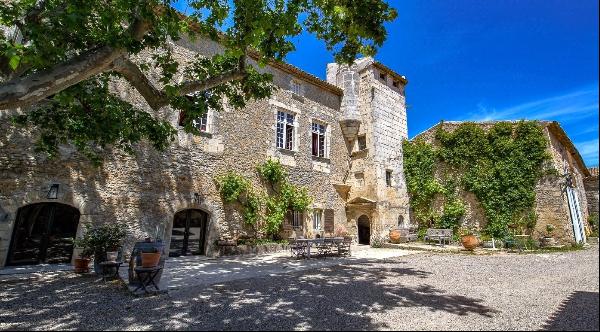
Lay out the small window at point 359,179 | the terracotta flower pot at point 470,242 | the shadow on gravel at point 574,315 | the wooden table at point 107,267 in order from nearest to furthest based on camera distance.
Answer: the shadow on gravel at point 574,315
the wooden table at point 107,267
the terracotta flower pot at point 470,242
the small window at point 359,179

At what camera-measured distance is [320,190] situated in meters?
15.0

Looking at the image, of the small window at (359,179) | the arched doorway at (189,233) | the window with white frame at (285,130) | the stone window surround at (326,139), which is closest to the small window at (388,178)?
the small window at (359,179)

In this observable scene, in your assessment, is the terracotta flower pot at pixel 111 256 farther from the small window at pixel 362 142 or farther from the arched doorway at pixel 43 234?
the small window at pixel 362 142

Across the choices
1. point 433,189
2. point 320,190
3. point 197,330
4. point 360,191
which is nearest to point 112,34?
point 197,330

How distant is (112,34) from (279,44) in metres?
3.02

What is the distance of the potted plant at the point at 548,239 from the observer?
1298 centimetres

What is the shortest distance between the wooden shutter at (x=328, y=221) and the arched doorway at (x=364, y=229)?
193 centimetres

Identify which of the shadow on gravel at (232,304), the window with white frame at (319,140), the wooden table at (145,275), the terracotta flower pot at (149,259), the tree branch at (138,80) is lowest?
the shadow on gravel at (232,304)

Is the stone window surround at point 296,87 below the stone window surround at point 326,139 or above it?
above

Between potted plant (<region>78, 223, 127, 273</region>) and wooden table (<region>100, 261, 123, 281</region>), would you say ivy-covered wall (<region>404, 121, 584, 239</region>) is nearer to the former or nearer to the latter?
potted plant (<region>78, 223, 127, 273</region>)

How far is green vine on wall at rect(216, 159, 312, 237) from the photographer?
11594mm

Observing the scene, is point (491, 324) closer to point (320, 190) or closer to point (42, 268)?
point (42, 268)

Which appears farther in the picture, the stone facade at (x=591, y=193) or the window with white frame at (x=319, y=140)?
the stone facade at (x=591, y=193)

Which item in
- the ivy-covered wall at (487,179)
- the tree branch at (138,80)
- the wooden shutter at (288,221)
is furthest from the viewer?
the ivy-covered wall at (487,179)
